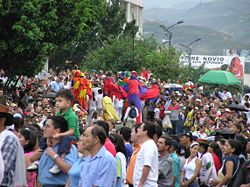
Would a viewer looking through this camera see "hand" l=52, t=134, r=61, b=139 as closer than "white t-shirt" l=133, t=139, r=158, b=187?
Yes

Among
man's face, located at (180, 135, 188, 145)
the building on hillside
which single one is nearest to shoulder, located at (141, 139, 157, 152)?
man's face, located at (180, 135, 188, 145)

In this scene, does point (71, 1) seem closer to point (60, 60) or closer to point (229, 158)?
point (229, 158)

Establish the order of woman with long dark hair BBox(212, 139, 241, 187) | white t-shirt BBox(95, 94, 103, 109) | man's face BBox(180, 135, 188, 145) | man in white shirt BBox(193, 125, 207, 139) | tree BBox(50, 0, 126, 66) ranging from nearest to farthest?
woman with long dark hair BBox(212, 139, 241, 187)
man's face BBox(180, 135, 188, 145)
man in white shirt BBox(193, 125, 207, 139)
white t-shirt BBox(95, 94, 103, 109)
tree BBox(50, 0, 126, 66)

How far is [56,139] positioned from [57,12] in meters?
20.9

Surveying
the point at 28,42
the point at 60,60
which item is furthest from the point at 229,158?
the point at 60,60

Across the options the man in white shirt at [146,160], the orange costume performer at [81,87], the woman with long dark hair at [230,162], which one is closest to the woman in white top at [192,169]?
the woman with long dark hair at [230,162]

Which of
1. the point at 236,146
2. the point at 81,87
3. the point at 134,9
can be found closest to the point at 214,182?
the point at 236,146

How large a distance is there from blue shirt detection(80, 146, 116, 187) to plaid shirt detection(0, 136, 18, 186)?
35.9 inches

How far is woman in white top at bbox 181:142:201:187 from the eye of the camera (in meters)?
14.4

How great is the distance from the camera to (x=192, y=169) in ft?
47.4

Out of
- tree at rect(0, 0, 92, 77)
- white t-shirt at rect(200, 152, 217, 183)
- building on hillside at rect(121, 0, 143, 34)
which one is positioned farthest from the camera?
building on hillside at rect(121, 0, 143, 34)

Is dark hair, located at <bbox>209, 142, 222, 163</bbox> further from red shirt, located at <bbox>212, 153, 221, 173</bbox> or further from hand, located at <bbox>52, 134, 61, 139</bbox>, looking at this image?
hand, located at <bbox>52, 134, 61, 139</bbox>

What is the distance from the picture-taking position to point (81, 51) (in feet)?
201

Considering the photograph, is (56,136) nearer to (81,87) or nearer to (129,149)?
(129,149)
